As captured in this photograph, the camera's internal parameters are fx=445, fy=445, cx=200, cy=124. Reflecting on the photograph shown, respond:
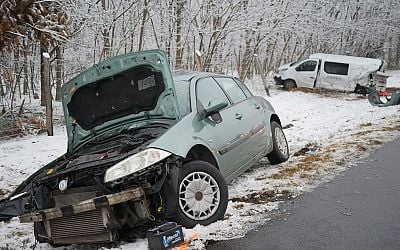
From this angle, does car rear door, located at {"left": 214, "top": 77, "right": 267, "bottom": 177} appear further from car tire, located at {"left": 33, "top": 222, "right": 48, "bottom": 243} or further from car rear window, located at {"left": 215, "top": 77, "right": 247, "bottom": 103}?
car tire, located at {"left": 33, "top": 222, "right": 48, "bottom": 243}

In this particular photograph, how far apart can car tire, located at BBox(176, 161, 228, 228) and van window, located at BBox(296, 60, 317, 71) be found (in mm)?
18008

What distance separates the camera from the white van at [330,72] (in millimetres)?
20438

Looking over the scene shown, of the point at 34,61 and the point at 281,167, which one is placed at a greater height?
the point at 34,61

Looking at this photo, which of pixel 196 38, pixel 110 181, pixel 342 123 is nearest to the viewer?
pixel 110 181

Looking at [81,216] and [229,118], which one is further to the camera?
[229,118]

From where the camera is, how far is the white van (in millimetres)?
20438

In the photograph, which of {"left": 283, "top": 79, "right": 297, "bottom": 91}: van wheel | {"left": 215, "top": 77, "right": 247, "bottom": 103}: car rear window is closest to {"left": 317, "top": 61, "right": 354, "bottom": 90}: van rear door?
{"left": 283, "top": 79, "right": 297, "bottom": 91}: van wheel

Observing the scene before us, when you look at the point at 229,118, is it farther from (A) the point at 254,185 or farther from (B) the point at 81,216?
(B) the point at 81,216

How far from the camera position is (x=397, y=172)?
6270 millimetres

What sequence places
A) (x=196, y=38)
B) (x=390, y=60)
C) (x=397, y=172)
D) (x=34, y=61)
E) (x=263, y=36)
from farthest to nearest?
(x=390, y=60) < (x=263, y=36) < (x=196, y=38) < (x=34, y=61) < (x=397, y=172)

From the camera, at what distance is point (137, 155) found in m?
4.14

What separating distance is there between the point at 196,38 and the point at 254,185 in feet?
40.7

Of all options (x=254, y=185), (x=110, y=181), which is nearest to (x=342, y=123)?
(x=254, y=185)

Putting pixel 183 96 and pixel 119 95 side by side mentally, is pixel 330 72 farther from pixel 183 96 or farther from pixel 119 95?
pixel 119 95
